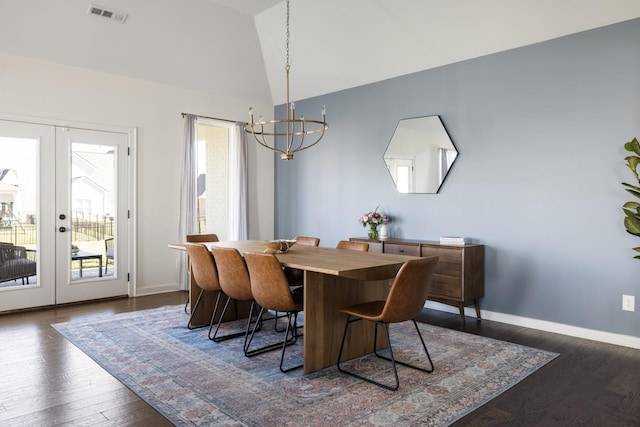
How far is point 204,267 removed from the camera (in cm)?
396

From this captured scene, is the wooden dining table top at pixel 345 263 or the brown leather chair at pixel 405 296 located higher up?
the wooden dining table top at pixel 345 263

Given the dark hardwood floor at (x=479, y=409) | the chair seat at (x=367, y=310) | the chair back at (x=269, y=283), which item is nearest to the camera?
the dark hardwood floor at (x=479, y=409)

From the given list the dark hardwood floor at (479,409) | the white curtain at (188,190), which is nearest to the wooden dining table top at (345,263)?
the dark hardwood floor at (479,409)

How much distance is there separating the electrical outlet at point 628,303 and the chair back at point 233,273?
3.15 m

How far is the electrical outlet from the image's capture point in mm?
3777

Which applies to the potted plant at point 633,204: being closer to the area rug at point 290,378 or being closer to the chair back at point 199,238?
the area rug at point 290,378

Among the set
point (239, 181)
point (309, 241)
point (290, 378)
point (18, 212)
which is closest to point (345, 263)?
point (290, 378)

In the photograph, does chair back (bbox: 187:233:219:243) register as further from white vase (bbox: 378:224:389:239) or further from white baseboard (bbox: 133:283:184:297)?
white vase (bbox: 378:224:389:239)

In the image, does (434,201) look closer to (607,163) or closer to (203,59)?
(607,163)

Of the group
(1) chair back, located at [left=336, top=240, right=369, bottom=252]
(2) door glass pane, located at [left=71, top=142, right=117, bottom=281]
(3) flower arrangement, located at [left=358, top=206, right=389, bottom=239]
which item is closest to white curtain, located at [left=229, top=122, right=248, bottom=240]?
(2) door glass pane, located at [left=71, top=142, right=117, bottom=281]

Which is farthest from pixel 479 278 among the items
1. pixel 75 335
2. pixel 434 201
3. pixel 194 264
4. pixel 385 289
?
pixel 75 335

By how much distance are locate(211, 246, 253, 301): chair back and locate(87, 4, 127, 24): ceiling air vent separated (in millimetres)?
3011

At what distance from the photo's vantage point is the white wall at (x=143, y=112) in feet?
16.2

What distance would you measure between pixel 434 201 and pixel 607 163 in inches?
69.1
